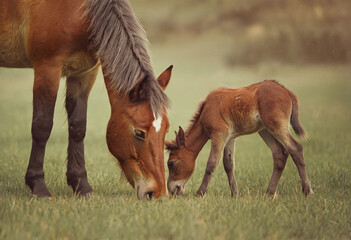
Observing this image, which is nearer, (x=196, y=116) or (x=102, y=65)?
(x=102, y=65)

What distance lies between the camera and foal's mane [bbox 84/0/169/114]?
16.6 ft

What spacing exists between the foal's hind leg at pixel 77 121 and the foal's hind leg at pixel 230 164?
197cm

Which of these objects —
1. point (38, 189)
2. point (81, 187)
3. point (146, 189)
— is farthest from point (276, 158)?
point (38, 189)

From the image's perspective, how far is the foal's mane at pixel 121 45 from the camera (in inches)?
199

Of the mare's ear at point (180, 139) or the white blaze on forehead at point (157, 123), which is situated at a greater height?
the white blaze on forehead at point (157, 123)

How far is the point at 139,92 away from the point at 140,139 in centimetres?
55

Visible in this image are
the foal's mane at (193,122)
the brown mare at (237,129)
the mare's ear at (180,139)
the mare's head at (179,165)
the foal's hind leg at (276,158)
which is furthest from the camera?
the foal's mane at (193,122)

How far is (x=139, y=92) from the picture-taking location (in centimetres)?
496

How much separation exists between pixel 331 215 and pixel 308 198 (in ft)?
2.73

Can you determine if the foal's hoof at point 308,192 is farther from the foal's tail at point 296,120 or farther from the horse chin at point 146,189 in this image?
the horse chin at point 146,189

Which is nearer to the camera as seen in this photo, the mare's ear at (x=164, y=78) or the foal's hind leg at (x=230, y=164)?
the mare's ear at (x=164, y=78)

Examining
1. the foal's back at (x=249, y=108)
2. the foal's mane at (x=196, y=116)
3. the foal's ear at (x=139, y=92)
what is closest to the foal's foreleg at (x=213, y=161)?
the foal's back at (x=249, y=108)

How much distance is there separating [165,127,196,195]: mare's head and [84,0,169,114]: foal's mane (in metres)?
1.46

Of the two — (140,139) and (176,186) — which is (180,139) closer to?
(176,186)
